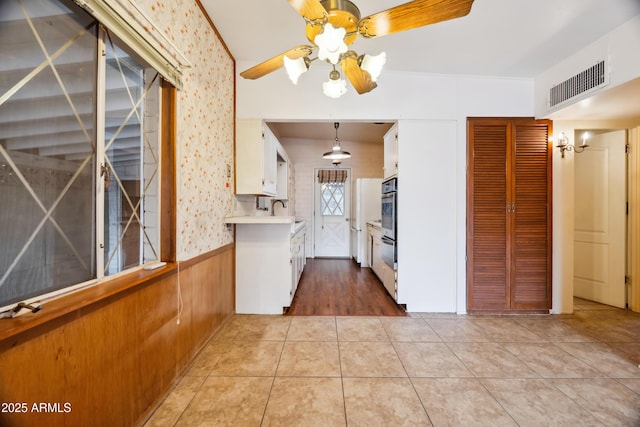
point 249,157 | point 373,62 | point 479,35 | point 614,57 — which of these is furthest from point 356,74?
point 614,57

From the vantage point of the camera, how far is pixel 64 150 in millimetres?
1030

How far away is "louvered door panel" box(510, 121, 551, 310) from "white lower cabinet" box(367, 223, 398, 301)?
124 cm

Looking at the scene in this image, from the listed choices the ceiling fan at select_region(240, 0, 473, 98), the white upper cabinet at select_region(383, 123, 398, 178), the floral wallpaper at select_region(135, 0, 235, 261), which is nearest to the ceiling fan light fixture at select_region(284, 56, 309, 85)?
the ceiling fan at select_region(240, 0, 473, 98)

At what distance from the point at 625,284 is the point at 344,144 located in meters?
4.67

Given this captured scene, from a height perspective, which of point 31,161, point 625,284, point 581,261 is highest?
point 31,161

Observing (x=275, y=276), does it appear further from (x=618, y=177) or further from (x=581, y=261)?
(x=618, y=177)

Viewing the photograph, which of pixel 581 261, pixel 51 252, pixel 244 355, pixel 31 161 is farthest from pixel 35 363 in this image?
pixel 581 261

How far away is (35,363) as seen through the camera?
85cm

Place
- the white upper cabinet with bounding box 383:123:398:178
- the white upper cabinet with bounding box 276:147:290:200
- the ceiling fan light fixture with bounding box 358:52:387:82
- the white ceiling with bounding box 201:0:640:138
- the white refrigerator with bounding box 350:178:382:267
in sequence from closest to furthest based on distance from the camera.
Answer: the ceiling fan light fixture with bounding box 358:52:387:82 < the white ceiling with bounding box 201:0:640:138 < the white upper cabinet with bounding box 383:123:398:178 < the white upper cabinet with bounding box 276:147:290:200 < the white refrigerator with bounding box 350:178:382:267

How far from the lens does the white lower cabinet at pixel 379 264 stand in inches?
120

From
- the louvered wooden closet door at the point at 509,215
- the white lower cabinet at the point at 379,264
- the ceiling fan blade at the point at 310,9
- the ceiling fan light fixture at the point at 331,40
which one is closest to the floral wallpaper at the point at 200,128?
the ceiling fan blade at the point at 310,9

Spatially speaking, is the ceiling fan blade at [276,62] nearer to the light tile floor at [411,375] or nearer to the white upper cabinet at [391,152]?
the white upper cabinet at [391,152]

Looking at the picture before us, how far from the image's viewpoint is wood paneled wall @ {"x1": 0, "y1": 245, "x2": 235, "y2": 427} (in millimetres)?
829

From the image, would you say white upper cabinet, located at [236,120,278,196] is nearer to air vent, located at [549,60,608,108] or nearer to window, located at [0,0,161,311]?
window, located at [0,0,161,311]
